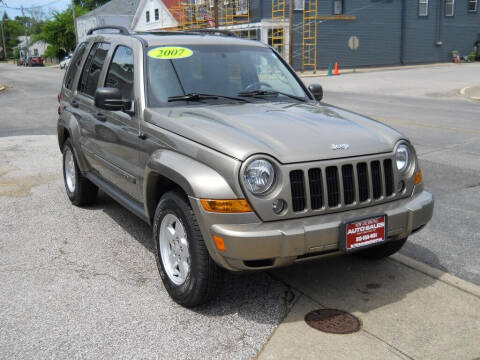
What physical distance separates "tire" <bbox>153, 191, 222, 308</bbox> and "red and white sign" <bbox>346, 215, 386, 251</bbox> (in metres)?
0.91

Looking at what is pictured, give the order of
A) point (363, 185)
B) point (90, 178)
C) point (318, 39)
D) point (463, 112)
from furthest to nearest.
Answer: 1. point (318, 39)
2. point (463, 112)
3. point (90, 178)
4. point (363, 185)

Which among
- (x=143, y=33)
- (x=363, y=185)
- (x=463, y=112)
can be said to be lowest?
(x=463, y=112)

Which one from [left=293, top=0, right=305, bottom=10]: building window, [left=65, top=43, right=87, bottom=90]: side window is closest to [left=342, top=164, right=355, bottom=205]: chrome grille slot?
[left=65, top=43, right=87, bottom=90]: side window

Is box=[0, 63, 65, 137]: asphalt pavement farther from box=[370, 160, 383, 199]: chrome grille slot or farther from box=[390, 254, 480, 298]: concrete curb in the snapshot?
box=[370, 160, 383, 199]: chrome grille slot

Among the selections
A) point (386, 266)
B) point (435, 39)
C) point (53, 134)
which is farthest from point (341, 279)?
point (435, 39)

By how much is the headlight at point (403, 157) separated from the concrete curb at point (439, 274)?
100cm

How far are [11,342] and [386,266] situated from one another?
116 inches

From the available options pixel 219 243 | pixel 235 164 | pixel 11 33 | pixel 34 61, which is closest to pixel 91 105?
pixel 235 164

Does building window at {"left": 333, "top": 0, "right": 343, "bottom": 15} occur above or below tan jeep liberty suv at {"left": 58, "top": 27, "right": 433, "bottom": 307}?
above

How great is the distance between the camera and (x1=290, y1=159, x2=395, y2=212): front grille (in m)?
3.46

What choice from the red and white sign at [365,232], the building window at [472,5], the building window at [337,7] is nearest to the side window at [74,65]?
the red and white sign at [365,232]

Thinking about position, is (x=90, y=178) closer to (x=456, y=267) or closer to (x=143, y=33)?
(x=143, y=33)

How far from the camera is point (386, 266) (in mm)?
4598

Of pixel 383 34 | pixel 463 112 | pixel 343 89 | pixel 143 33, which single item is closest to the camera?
pixel 143 33
